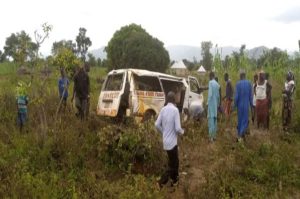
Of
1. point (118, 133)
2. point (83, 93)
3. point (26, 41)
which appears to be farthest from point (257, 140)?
point (26, 41)

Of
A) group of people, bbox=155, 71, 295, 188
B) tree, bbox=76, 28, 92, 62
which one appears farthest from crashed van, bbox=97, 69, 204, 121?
tree, bbox=76, 28, 92, 62

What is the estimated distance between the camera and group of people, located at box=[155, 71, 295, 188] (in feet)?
26.5

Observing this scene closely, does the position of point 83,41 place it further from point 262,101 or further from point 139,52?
point 262,101

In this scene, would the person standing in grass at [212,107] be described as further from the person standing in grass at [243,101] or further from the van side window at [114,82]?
→ the van side window at [114,82]

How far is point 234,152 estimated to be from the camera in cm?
991

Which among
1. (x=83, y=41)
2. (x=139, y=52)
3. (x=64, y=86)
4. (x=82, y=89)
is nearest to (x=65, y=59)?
(x=82, y=89)

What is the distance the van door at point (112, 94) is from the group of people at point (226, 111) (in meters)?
2.44

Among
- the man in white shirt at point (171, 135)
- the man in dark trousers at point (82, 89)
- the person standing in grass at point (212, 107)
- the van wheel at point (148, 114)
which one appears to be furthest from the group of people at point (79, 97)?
the man in white shirt at point (171, 135)

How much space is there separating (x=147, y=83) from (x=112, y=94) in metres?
1.06

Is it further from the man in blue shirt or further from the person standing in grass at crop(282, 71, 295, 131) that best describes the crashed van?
the person standing in grass at crop(282, 71, 295, 131)

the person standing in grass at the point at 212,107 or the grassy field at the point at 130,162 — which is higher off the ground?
the person standing in grass at the point at 212,107

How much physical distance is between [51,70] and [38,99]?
1028 mm

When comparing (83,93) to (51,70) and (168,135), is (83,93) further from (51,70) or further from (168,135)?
(168,135)

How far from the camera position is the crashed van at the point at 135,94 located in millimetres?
11938
